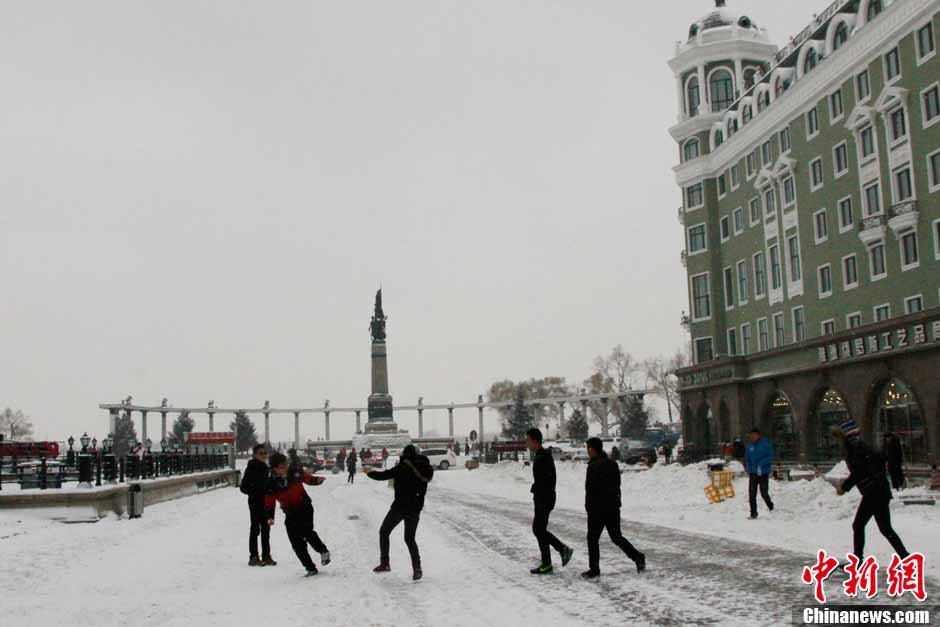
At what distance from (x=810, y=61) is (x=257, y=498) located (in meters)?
38.4

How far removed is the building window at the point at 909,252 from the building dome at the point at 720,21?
22537mm

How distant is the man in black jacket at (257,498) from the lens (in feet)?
45.8

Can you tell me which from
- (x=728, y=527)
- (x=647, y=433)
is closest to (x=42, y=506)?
(x=728, y=527)

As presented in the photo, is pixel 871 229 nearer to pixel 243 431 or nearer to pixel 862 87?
pixel 862 87

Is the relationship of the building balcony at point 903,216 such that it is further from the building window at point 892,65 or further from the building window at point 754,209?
the building window at point 754,209

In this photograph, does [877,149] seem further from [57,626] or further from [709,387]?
[57,626]

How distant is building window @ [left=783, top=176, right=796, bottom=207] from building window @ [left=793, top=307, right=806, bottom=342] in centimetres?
505

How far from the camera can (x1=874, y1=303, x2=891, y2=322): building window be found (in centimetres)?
3791

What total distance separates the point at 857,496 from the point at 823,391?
23.2 metres

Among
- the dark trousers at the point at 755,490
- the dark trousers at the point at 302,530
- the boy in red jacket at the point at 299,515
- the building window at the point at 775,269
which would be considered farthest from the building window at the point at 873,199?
the dark trousers at the point at 302,530

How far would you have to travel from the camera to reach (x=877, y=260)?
38969 millimetres

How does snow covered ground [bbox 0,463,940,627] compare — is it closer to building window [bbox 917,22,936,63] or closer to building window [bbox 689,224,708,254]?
building window [bbox 917,22,936,63]

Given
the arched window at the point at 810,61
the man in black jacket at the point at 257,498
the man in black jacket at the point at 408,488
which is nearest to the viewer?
the man in black jacket at the point at 408,488

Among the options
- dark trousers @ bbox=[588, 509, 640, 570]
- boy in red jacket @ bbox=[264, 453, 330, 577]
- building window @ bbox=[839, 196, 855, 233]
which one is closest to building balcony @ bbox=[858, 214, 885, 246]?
building window @ bbox=[839, 196, 855, 233]
